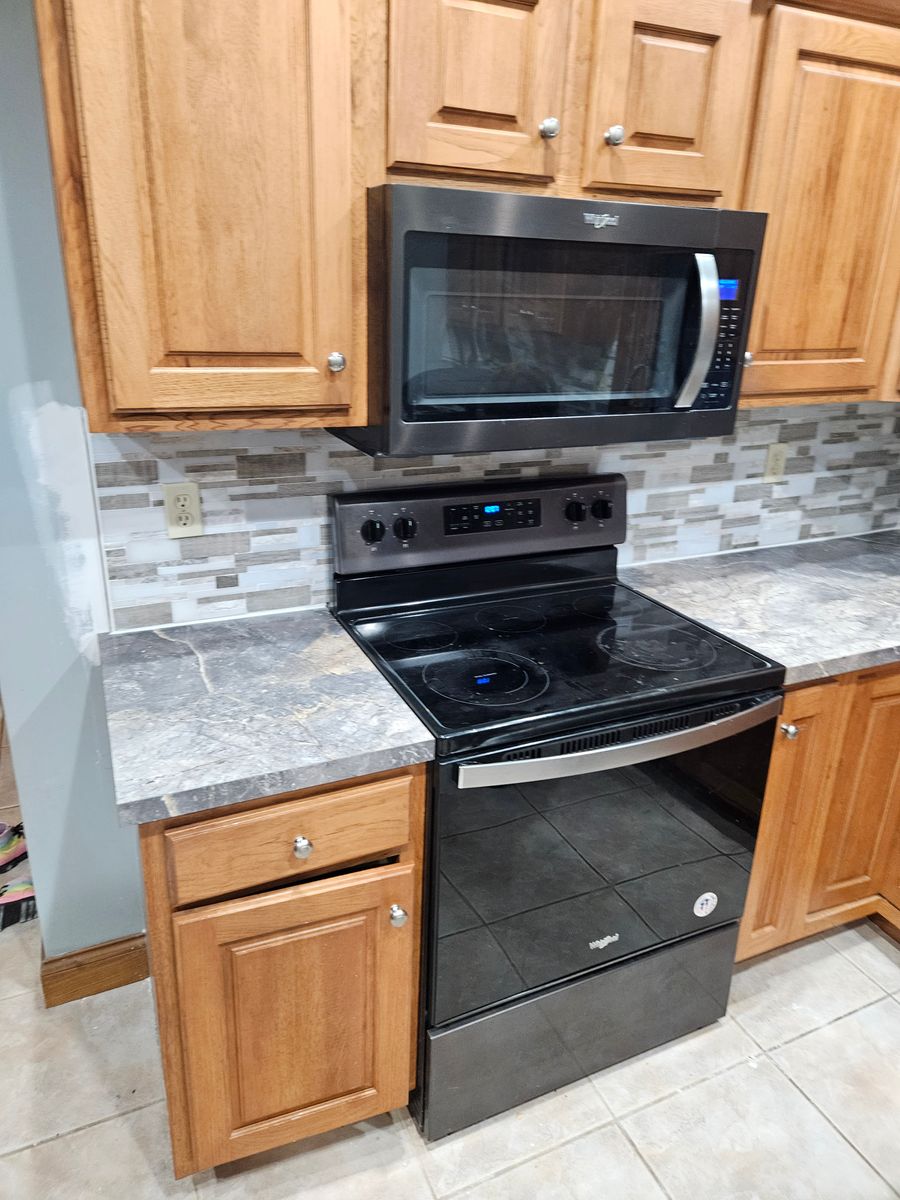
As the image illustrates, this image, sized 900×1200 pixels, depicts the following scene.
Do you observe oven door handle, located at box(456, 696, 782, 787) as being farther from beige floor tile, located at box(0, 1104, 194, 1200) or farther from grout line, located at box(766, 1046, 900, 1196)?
beige floor tile, located at box(0, 1104, 194, 1200)

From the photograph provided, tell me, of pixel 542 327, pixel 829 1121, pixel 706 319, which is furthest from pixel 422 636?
pixel 829 1121

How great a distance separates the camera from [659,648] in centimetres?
167

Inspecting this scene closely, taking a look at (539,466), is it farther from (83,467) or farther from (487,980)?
(487,980)

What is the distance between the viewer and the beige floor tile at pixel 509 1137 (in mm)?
1571

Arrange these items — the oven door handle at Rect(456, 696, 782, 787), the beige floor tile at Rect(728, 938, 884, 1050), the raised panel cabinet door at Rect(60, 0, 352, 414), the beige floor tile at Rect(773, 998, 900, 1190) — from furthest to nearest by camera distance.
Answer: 1. the beige floor tile at Rect(728, 938, 884, 1050)
2. the beige floor tile at Rect(773, 998, 900, 1190)
3. the oven door handle at Rect(456, 696, 782, 787)
4. the raised panel cabinet door at Rect(60, 0, 352, 414)

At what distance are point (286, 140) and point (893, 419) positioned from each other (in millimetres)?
1908

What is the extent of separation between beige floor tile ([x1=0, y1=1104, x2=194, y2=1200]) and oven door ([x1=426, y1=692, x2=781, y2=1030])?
58 centimetres

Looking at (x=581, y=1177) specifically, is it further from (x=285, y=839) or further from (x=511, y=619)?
(x=511, y=619)

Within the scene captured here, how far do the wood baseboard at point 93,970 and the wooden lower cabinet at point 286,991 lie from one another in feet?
2.03

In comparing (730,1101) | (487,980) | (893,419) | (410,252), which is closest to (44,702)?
(487,980)

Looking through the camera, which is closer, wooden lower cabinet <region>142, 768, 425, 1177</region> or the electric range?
wooden lower cabinet <region>142, 768, 425, 1177</region>

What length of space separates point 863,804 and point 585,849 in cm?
78

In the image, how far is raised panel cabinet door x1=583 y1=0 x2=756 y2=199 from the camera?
1.36 m

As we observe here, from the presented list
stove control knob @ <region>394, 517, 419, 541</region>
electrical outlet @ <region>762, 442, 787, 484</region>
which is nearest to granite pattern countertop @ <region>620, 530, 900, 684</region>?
electrical outlet @ <region>762, 442, 787, 484</region>
